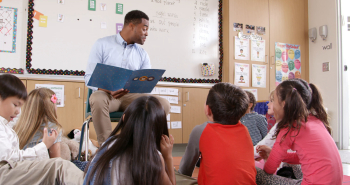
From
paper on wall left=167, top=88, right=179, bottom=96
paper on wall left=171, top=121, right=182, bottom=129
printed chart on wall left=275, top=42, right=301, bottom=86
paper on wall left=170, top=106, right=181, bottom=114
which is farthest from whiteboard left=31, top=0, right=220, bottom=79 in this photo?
printed chart on wall left=275, top=42, right=301, bottom=86

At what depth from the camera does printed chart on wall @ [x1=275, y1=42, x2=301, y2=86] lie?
13.6 feet

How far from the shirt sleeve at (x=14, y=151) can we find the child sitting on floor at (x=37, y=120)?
0.58 ft

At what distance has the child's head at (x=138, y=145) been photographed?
2.61 feet

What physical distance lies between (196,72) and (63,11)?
1943mm

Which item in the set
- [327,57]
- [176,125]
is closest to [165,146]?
[176,125]

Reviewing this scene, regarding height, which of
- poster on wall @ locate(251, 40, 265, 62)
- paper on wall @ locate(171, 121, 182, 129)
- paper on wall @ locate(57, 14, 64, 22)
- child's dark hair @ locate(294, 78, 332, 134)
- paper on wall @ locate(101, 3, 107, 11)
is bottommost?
paper on wall @ locate(171, 121, 182, 129)

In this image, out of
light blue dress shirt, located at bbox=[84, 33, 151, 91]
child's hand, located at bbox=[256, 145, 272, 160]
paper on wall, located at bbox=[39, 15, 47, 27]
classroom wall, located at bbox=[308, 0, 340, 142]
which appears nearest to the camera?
child's hand, located at bbox=[256, 145, 272, 160]

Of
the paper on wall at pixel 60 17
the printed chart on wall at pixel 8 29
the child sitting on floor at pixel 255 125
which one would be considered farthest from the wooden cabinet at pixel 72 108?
the child sitting on floor at pixel 255 125

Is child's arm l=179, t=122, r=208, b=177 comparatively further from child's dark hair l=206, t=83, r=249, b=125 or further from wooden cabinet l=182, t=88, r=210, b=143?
wooden cabinet l=182, t=88, r=210, b=143

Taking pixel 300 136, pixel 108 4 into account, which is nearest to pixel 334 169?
pixel 300 136

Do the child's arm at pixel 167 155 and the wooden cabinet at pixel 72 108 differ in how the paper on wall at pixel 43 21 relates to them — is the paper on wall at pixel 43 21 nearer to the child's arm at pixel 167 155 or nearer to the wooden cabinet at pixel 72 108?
the wooden cabinet at pixel 72 108

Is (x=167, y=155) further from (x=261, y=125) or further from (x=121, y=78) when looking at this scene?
(x=261, y=125)

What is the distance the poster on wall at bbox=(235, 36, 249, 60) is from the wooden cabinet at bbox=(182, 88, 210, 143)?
92cm

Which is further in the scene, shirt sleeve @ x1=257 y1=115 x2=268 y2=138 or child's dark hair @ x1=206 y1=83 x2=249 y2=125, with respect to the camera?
shirt sleeve @ x1=257 y1=115 x2=268 y2=138
